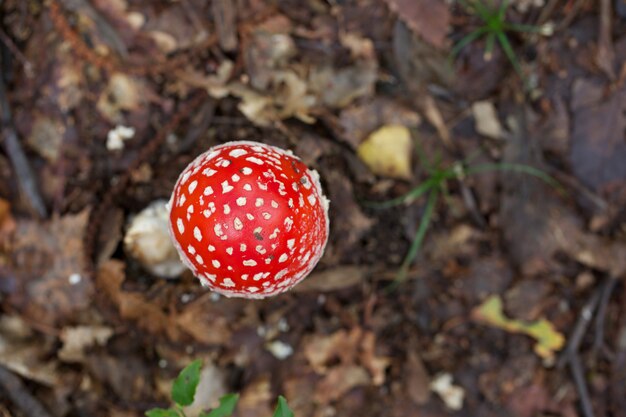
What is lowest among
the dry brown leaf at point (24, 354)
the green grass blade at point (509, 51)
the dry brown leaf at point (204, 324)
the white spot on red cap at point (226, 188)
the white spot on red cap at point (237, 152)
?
the dry brown leaf at point (24, 354)

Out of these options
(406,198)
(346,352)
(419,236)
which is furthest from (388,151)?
(346,352)

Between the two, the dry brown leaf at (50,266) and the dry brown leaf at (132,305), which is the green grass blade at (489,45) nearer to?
the dry brown leaf at (132,305)

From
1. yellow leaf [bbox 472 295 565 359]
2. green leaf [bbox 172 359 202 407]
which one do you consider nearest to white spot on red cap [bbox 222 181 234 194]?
green leaf [bbox 172 359 202 407]

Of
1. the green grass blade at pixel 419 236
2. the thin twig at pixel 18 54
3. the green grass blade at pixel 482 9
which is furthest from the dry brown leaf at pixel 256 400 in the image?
the green grass blade at pixel 482 9

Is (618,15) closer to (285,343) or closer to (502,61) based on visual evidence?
(502,61)

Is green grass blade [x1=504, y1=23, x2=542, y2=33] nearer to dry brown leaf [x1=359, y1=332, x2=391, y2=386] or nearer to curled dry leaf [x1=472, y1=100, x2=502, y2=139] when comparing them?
curled dry leaf [x1=472, y1=100, x2=502, y2=139]

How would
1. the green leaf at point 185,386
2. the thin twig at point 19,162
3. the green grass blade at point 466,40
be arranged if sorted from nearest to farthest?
the green leaf at point 185,386 < the thin twig at point 19,162 < the green grass blade at point 466,40
